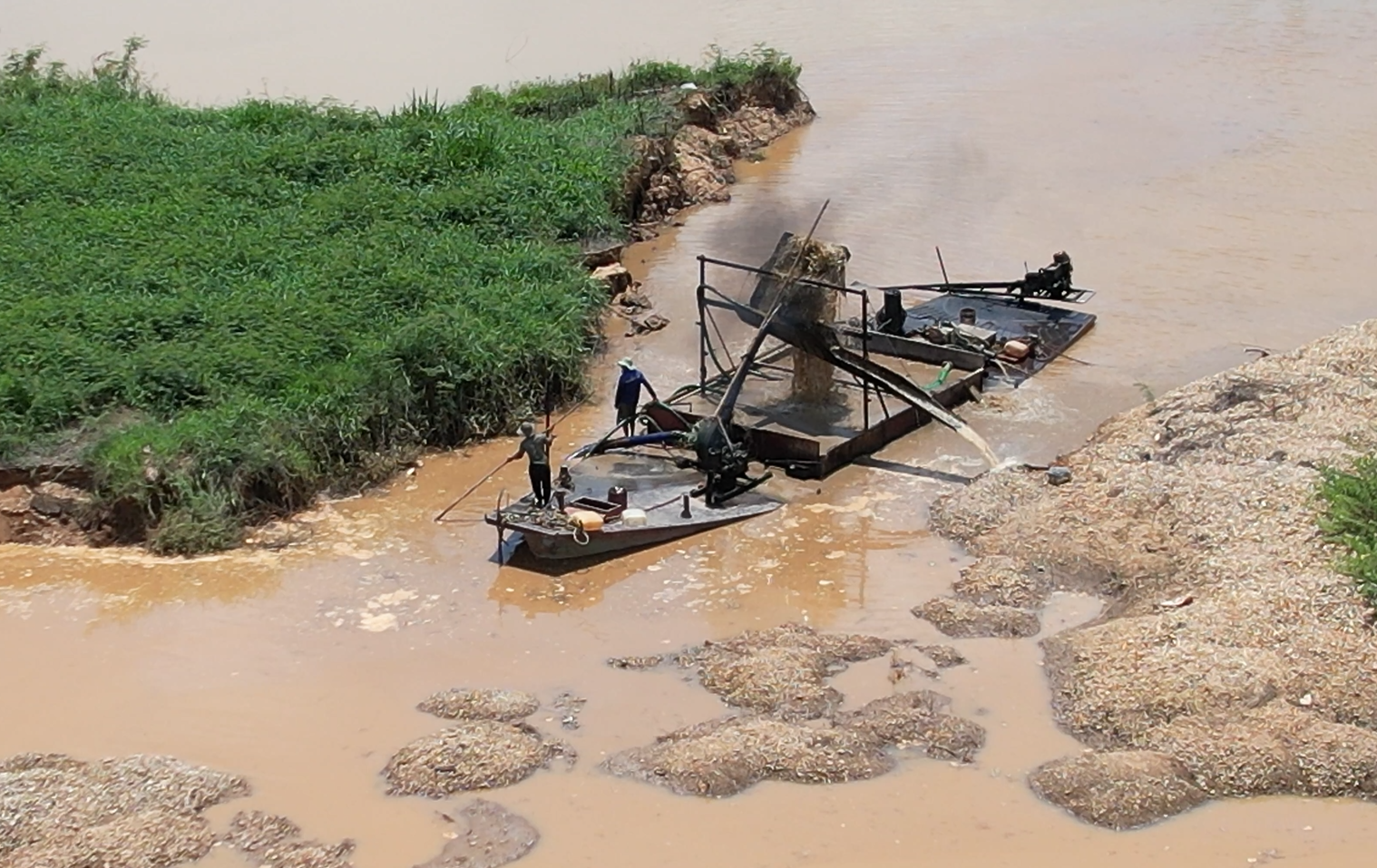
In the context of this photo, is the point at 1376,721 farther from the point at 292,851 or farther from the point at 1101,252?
the point at 1101,252

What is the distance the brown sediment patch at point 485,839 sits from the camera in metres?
8.24

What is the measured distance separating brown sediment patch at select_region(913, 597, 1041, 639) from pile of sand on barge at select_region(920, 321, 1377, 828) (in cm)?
17

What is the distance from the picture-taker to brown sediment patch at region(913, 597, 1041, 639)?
1060 centimetres

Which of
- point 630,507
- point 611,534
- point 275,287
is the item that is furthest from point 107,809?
point 275,287

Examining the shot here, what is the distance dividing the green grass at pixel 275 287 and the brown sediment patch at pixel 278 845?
405 cm

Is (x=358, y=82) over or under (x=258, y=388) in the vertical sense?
over

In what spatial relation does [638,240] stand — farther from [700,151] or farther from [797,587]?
[797,587]

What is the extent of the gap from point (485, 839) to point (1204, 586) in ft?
17.2

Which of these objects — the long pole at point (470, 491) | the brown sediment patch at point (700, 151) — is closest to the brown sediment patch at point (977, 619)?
the long pole at point (470, 491)

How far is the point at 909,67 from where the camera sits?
3075cm

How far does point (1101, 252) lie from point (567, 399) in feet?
26.5

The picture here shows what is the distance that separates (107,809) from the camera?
8562 mm

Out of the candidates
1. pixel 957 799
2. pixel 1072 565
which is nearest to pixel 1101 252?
pixel 1072 565

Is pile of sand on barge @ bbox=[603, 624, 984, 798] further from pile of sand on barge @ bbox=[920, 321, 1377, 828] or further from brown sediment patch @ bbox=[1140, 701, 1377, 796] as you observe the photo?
brown sediment patch @ bbox=[1140, 701, 1377, 796]
